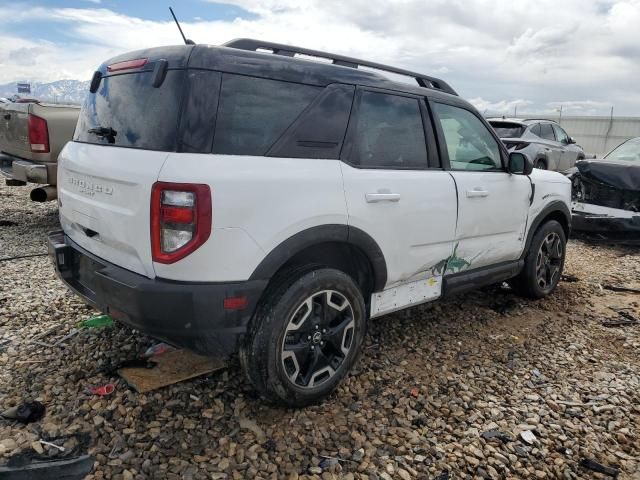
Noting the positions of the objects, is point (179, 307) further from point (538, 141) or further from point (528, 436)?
point (538, 141)

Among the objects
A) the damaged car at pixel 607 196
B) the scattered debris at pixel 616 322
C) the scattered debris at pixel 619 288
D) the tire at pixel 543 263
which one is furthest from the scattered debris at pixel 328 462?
the damaged car at pixel 607 196

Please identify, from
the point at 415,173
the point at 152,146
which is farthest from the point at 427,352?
the point at 152,146

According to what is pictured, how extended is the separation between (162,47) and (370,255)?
1.62 meters

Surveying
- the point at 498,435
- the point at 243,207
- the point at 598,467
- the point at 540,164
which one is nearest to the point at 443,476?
Result: the point at 498,435

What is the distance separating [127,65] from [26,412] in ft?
6.51

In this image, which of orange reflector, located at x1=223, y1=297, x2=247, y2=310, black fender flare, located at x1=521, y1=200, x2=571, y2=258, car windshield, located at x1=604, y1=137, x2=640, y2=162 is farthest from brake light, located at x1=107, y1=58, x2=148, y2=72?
car windshield, located at x1=604, y1=137, x2=640, y2=162

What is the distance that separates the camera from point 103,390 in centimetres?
291

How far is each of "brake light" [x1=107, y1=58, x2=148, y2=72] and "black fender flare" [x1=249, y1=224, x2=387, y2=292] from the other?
1.25m

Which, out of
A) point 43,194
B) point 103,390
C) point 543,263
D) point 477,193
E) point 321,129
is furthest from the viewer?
point 43,194

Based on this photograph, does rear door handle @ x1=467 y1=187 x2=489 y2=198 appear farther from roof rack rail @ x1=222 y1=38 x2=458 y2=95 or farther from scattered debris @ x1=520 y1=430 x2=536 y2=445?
scattered debris @ x1=520 y1=430 x2=536 y2=445

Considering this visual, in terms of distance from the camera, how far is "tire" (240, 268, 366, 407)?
8.43 ft

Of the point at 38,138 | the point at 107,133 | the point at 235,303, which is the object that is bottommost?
the point at 235,303

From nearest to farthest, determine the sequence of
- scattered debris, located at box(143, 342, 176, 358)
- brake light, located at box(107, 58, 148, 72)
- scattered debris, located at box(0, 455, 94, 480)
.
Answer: scattered debris, located at box(0, 455, 94, 480) < brake light, located at box(107, 58, 148, 72) < scattered debris, located at box(143, 342, 176, 358)

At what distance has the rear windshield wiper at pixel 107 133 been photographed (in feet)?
8.92
